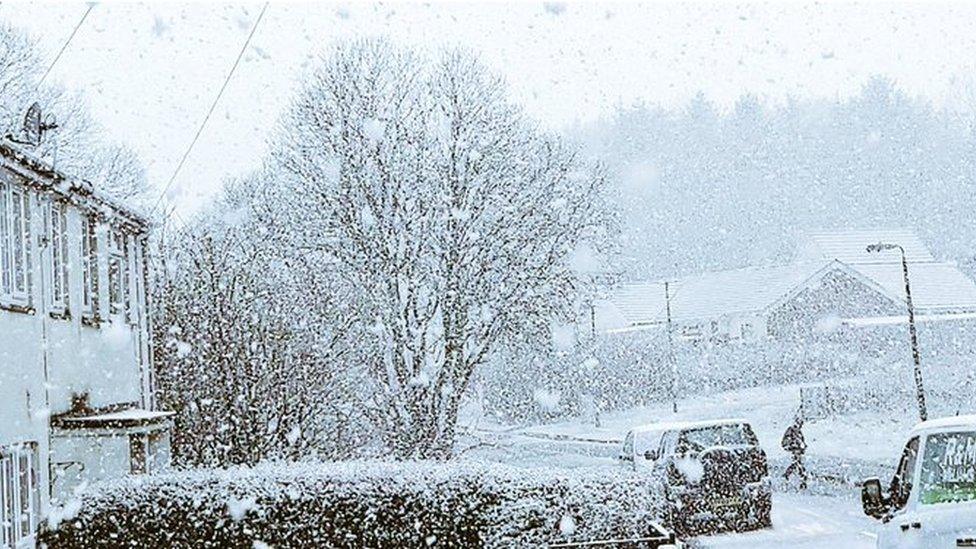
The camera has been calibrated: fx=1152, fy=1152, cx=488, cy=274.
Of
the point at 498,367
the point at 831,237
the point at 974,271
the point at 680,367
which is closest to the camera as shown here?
the point at 498,367

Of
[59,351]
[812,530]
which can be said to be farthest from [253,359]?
[812,530]

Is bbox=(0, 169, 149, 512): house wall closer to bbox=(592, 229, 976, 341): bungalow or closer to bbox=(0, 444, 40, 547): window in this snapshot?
bbox=(0, 444, 40, 547): window

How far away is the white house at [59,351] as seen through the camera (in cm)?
1127

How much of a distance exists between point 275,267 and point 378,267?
2343 mm

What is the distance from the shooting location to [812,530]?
14219 millimetres

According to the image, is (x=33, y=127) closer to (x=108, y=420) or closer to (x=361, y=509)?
(x=108, y=420)

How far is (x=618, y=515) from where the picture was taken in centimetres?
1103

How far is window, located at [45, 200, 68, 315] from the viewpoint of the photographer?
12.8 m

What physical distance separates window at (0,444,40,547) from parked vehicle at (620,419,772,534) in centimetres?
735

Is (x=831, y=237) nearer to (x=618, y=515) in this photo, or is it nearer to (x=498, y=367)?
(x=498, y=367)

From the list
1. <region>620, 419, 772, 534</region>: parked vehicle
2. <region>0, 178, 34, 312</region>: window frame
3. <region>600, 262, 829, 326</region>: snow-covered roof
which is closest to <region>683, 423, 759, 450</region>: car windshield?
<region>620, 419, 772, 534</region>: parked vehicle

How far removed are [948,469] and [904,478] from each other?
1.65 ft

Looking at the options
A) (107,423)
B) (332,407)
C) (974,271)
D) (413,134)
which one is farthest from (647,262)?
(107,423)

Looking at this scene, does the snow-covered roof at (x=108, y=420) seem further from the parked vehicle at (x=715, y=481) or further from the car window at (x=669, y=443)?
the car window at (x=669, y=443)
